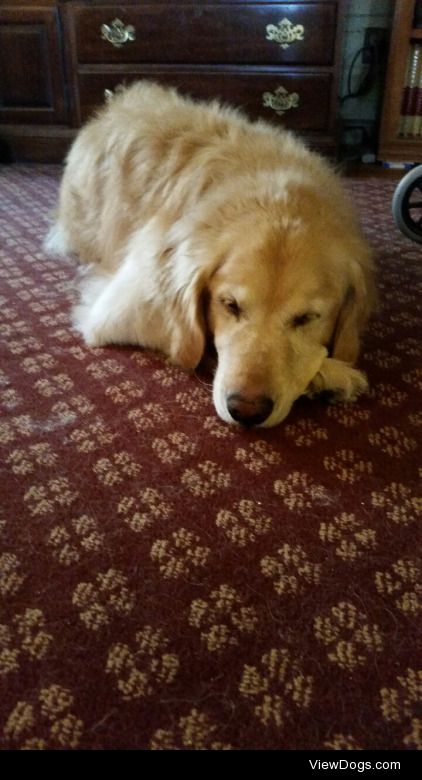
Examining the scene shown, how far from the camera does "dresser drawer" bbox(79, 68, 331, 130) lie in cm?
313

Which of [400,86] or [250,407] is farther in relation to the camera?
[400,86]

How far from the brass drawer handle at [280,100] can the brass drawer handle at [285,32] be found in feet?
0.70

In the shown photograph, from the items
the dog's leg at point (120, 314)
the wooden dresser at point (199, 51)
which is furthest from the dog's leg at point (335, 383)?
the wooden dresser at point (199, 51)

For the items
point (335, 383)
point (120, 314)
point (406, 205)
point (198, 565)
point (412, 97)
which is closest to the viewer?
point (198, 565)

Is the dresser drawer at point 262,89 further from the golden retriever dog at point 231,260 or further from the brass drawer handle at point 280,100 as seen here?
the golden retriever dog at point 231,260

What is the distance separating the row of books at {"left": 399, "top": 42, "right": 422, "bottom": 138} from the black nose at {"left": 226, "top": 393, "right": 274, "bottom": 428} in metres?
2.93

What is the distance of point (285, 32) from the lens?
3.02m

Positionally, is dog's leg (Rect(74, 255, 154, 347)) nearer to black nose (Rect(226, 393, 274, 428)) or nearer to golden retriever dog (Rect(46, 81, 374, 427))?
golden retriever dog (Rect(46, 81, 374, 427))

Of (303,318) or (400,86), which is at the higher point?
(400,86)

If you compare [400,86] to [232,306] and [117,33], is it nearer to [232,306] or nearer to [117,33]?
[117,33]

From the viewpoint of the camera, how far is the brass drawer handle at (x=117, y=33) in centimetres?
316

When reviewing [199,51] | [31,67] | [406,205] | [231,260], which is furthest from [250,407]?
[31,67]

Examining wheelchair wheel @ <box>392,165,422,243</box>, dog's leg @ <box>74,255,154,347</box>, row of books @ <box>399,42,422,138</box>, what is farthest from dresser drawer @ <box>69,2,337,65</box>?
dog's leg @ <box>74,255,154,347</box>

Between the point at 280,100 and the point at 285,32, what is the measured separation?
31 centimetres
